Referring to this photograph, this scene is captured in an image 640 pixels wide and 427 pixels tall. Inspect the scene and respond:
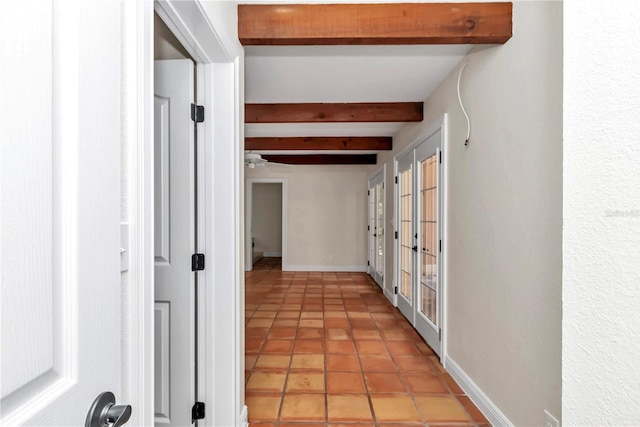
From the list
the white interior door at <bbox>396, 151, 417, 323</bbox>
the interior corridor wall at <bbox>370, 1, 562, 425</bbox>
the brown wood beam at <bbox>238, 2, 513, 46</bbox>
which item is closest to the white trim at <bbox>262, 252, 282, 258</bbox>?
the white interior door at <bbox>396, 151, 417, 323</bbox>

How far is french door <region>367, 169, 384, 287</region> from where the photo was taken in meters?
5.93

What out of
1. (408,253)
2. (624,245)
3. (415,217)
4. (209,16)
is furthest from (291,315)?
(624,245)

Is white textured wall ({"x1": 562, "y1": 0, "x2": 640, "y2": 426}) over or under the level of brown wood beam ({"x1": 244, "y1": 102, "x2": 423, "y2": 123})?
under

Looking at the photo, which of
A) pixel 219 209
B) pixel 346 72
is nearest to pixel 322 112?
pixel 346 72

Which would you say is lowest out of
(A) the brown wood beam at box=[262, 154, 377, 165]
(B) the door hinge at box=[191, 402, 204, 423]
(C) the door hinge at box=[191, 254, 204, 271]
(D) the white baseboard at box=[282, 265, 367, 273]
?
(D) the white baseboard at box=[282, 265, 367, 273]

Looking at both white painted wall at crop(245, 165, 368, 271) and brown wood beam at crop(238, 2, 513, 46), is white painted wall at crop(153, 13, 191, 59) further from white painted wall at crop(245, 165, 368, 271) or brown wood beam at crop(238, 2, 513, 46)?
white painted wall at crop(245, 165, 368, 271)

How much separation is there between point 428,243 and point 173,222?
2421mm

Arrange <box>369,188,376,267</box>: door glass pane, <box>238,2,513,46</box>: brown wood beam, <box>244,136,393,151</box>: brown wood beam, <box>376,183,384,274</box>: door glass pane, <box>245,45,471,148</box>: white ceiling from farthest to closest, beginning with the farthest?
1. <box>369,188,376,267</box>: door glass pane
2. <box>376,183,384,274</box>: door glass pane
3. <box>244,136,393,151</box>: brown wood beam
4. <box>245,45,471,148</box>: white ceiling
5. <box>238,2,513,46</box>: brown wood beam

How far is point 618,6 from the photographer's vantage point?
77 centimetres

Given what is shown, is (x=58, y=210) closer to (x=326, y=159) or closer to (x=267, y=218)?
(x=326, y=159)

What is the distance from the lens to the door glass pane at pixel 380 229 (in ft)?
19.3

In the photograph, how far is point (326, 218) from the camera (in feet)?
→ 24.1

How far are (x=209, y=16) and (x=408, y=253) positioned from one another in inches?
135

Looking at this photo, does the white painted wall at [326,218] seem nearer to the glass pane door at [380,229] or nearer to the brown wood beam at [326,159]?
the brown wood beam at [326,159]
